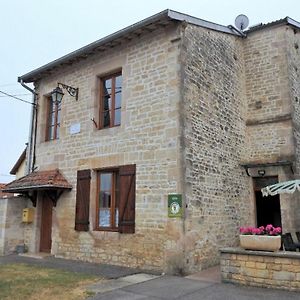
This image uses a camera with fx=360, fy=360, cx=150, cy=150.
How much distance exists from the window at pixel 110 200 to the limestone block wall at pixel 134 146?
153 millimetres

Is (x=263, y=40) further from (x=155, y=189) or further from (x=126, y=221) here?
(x=126, y=221)

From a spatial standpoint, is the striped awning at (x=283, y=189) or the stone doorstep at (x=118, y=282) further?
the striped awning at (x=283, y=189)

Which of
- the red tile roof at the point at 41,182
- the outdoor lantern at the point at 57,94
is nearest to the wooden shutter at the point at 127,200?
the red tile roof at the point at 41,182

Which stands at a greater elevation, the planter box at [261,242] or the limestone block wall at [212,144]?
the limestone block wall at [212,144]

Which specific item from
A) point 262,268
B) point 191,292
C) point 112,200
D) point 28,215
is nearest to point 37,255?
point 28,215

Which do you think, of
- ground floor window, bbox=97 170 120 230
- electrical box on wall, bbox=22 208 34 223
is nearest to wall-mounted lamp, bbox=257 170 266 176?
ground floor window, bbox=97 170 120 230

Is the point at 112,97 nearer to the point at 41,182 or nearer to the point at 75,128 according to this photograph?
the point at 75,128

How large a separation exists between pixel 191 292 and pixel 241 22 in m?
8.82

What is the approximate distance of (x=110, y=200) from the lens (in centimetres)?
901

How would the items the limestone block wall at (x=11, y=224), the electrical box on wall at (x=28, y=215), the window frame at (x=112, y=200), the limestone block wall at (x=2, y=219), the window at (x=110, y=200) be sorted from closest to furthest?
the window at (x=110, y=200) < the window frame at (x=112, y=200) < the limestone block wall at (x=2, y=219) < the limestone block wall at (x=11, y=224) < the electrical box on wall at (x=28, y=215)

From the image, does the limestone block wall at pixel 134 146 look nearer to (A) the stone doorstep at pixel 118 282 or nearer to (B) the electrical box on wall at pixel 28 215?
(A) the stone doorstep at pixel 118 282

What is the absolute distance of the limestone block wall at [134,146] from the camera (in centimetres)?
786

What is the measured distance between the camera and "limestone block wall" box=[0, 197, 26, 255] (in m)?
10.6

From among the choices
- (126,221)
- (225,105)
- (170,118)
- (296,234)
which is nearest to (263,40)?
(225,105)
